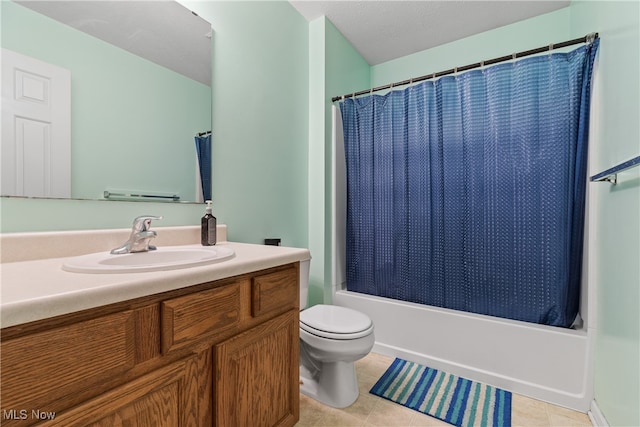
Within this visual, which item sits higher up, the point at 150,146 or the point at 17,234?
the point at 150,146

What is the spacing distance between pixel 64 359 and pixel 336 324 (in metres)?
1.12

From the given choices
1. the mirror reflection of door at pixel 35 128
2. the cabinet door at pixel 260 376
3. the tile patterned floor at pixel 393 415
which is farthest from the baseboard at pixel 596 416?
the mirror reflection of door at pixel 35 128

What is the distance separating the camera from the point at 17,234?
889mm

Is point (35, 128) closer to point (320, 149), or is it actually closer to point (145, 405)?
point (145, 405)

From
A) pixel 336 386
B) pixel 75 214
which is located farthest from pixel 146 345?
pixel 336 386

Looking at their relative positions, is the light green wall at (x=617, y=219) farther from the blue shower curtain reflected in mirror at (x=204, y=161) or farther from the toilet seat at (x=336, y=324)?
the blue shower curtain reflected in mirror at (x=204, y=161)

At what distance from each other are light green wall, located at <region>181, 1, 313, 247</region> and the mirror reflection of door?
600 mm

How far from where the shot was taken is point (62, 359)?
22.4 inches

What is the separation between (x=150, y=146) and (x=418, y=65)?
7.66 feet

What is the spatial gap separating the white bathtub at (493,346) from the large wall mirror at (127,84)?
151 cm

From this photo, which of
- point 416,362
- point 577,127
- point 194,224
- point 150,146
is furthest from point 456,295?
point 150,146

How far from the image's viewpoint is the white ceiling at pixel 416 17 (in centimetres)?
198

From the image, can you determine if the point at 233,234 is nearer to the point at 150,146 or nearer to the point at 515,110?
the point at 150,146

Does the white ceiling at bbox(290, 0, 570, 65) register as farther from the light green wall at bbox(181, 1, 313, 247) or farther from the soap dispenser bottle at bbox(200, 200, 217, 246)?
the soap dispenser bottle at bbox(200, 200, 217, 246)
